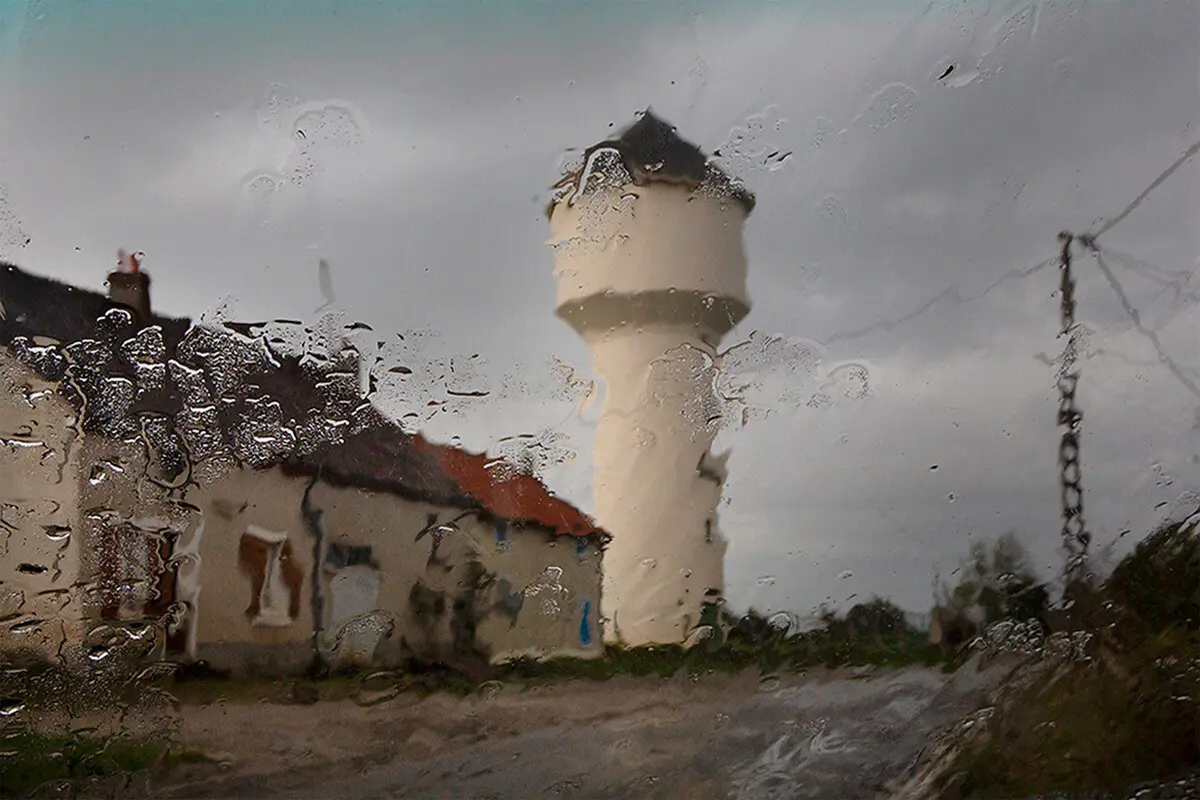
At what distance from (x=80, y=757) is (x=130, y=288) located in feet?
2.91

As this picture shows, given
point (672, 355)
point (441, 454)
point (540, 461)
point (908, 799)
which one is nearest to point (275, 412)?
point (441, 454)

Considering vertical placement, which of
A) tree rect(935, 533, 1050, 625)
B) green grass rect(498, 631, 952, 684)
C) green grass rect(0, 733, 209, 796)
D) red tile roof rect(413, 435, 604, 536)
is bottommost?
green grass rect(0, 733, 209, 796)

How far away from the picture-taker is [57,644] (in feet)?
6.05

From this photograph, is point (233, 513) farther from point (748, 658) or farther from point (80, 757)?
point (748, 658)

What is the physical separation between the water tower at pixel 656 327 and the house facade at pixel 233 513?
168 mm

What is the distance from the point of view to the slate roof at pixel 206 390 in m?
1.87

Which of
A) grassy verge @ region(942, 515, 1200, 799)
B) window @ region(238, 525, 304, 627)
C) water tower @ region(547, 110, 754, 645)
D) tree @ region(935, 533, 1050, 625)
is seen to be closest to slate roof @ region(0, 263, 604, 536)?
window @ region(238, 525, 304, 627)

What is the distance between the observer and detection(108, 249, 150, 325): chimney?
1.86 m

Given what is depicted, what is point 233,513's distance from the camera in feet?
6.11

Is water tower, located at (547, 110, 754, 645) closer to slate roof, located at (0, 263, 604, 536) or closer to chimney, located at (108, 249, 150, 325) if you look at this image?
slate roof, located at (0, 263, 604, 536)

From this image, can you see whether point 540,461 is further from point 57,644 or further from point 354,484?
point 57,644

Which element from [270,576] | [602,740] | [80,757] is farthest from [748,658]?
[80,757]

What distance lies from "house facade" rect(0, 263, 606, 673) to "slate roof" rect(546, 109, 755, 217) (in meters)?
0.62

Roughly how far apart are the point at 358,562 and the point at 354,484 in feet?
0.48
